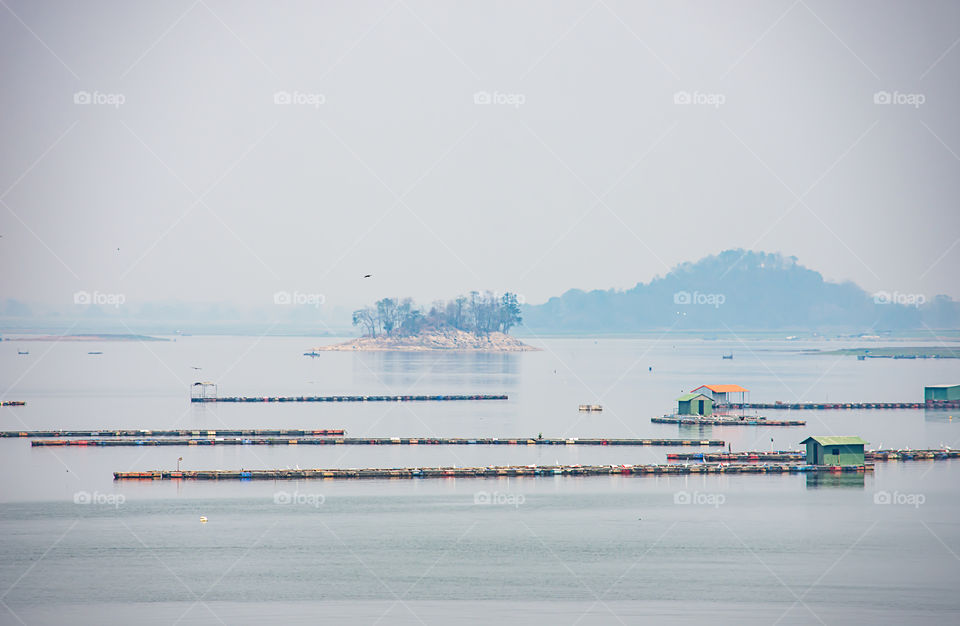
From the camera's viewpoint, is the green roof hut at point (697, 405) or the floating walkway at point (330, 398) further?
the floating walkway at point (330, 398)

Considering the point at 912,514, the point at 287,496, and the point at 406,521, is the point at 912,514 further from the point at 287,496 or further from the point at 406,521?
the point at 287,496

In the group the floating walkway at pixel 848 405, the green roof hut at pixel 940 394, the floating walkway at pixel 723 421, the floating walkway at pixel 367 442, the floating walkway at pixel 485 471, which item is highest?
the green roof hut at pixel 940 394

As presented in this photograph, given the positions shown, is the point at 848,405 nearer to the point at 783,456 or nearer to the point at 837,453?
the point at 783,456

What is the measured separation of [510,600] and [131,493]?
2802 centimetres

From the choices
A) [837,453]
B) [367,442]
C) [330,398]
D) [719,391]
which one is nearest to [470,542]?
[837,453]

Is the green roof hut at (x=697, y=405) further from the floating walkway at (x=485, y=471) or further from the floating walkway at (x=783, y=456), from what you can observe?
the floating walkway at (x=485, y=471)

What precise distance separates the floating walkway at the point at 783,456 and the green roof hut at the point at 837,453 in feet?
7.36

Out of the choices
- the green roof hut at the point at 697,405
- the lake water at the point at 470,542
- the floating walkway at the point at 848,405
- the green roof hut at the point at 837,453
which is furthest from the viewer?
the floating walkway at the point at 848,405

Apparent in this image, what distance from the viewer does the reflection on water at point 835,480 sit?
66438 millimetres

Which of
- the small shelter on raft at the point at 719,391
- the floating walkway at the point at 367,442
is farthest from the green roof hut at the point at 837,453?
the small shelter on raft at the point at 719,391

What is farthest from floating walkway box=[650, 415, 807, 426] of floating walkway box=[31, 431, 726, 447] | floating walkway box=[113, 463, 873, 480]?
floating walkway box=[113, 463, 873, 480]

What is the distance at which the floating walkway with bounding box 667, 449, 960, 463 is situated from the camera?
74125 mm

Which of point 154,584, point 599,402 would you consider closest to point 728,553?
point 154,584

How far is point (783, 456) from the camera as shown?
74.2m
